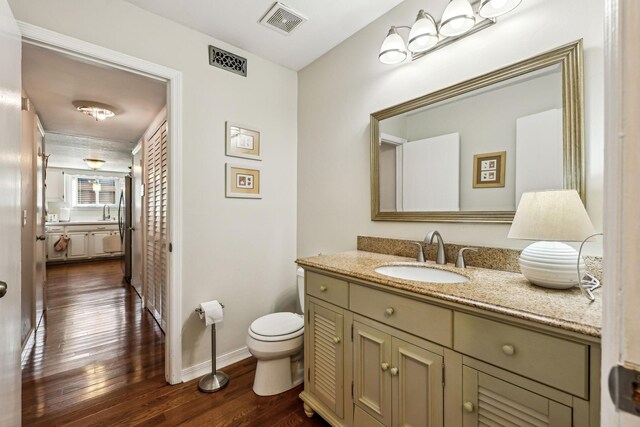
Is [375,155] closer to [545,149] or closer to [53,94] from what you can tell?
[545,149]

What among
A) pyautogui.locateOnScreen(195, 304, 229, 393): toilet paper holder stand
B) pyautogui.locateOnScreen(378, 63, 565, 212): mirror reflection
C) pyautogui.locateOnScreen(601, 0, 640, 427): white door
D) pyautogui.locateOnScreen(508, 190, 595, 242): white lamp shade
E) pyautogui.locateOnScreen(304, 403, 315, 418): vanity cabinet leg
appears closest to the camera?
pyautogui.locateOnScreen(601, 0, 640, 427): white door

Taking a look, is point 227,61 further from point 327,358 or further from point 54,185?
point 54,185

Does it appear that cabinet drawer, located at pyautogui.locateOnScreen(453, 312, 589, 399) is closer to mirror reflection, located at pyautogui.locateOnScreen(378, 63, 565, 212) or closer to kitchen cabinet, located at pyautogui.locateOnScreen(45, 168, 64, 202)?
mirror reflection, located at pyautogui.locateOnScreen(378, 63, 565, 212)

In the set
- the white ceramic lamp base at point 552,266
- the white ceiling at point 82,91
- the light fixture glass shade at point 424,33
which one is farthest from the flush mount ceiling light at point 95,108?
the white ceramic lamp base at point 552,266

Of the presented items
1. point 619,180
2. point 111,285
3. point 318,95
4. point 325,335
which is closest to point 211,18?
point 318,95

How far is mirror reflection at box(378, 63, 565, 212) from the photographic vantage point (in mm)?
1205

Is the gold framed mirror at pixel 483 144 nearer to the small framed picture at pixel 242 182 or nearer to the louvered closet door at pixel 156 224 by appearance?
the small framed picture at pixel 242 182

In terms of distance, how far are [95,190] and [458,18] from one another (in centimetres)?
840

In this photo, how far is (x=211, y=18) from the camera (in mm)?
1855

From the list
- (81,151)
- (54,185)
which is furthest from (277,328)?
(54,185)

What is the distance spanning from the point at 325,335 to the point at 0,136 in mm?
1576

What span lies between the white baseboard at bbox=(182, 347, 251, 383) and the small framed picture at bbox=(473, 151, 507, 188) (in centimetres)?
207

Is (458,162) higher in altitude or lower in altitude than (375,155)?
lower

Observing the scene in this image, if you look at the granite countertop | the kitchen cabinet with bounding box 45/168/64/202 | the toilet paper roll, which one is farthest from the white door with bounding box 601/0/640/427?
the kitchen cabinet with bounding box 45/168/64/202
